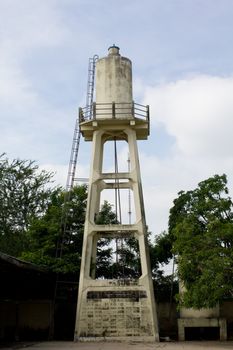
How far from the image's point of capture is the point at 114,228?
96.2 ft

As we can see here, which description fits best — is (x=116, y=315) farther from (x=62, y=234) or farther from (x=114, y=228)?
(x=62, y=234)

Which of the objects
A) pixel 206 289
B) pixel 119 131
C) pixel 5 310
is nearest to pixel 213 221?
pixel 206 289

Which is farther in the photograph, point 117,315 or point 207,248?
point 117,315

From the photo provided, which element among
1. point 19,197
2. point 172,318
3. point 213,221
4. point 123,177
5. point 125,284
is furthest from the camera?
point 19,197

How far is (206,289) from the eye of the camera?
23094mm

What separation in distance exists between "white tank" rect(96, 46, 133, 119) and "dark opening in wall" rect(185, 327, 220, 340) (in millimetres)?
13082

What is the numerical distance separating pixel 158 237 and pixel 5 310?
10.8m

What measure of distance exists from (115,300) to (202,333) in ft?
21.2

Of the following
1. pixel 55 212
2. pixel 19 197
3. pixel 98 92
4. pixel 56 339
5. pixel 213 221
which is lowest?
pixel 56 339

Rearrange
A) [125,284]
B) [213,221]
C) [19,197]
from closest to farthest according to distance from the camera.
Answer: [213,221], [125,284], [19,197]

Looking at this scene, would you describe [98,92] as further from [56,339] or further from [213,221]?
[56,339]

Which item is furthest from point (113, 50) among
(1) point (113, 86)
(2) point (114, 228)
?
(2) point (114, 228)

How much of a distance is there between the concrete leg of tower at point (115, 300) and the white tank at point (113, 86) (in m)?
4.59

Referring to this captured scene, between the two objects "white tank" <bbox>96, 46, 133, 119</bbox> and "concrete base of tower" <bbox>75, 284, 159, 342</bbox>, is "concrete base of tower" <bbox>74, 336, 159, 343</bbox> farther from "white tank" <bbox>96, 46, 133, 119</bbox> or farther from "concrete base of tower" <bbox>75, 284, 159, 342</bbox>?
"white tank" <bbox>96, 46, 133, 119</bbox>
